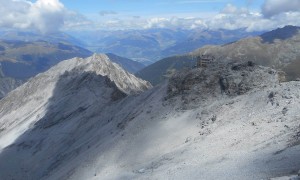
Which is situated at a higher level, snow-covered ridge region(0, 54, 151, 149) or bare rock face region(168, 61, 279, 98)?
bare rock face region(168, 61, 279, 98)

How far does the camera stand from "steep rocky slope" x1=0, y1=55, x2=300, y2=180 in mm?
39375

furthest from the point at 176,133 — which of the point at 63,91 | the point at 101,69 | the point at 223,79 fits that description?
the point at 101,69

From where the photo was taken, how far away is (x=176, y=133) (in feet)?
185

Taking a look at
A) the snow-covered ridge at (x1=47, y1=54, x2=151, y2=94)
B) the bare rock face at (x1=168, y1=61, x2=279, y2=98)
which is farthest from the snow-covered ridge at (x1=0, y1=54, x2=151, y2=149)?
the bare rock face at (x1=168, y1=61, x2=279, y2=98)

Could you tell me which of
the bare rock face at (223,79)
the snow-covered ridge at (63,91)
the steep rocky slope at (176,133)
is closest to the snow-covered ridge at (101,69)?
the snow-covered ridge at (63,91)

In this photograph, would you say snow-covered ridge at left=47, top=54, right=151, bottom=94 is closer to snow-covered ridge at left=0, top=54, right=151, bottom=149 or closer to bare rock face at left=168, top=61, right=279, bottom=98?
snow-covered ridge at left=0, top=54, right=151, bottom=149

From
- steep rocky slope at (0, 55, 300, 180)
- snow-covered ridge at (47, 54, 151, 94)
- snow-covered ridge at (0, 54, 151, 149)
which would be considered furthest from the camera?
snow-covered ridge at (47, 54, 151, 94)

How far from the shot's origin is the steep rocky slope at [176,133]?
39.4m

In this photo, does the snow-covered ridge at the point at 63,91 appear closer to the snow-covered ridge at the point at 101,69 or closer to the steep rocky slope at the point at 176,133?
the snow-covered ridge at the point at 101,69

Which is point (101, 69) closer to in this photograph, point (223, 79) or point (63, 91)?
point (63, 91)

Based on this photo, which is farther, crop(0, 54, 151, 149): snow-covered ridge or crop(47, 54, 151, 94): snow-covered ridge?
crop(47, 54, 151, 94): snow-covered ridge

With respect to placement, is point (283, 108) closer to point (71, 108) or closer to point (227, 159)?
point (227, 159)

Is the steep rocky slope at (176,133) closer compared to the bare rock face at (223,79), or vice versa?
the steep rocky slope at (176,133)

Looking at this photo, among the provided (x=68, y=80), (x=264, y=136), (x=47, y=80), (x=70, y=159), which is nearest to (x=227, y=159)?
(x=264, y=136)
